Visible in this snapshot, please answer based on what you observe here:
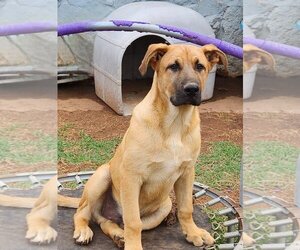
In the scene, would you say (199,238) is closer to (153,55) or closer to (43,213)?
(153,55)

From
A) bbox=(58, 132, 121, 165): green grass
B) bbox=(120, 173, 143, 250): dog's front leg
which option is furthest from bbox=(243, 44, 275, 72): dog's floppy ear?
→ bbox=(58, 132, 121, 165): green grass

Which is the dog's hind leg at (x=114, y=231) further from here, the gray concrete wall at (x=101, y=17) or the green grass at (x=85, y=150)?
the gray concrete wall at (x=101, y=17)

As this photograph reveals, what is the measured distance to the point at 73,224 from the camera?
3424 millimetres

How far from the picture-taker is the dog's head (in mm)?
2943

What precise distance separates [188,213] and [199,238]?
136 mm

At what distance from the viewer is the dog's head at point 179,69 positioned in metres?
2.94

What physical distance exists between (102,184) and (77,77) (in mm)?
4594

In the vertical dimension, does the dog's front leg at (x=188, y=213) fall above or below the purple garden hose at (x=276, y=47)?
below

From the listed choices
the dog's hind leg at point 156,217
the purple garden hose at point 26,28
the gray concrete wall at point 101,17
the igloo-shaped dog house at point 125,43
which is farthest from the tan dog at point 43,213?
the gray concrete wall at point 101,17

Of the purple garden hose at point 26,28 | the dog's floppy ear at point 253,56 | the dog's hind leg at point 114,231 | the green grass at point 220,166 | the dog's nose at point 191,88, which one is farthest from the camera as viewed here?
the green grass at point 220,166

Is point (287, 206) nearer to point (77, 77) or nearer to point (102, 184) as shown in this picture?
point (102, 184)

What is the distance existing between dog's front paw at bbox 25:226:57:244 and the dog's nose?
3.29 ft

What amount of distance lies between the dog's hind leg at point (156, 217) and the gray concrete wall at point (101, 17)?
4513mm

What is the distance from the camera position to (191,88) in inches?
115
